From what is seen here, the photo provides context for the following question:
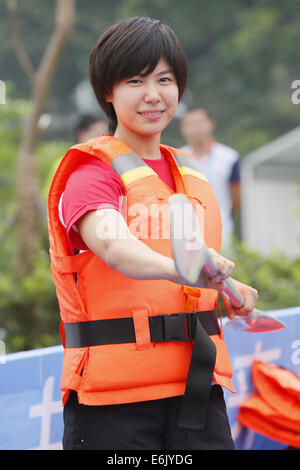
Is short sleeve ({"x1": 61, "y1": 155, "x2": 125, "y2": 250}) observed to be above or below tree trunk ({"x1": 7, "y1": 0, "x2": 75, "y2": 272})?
below

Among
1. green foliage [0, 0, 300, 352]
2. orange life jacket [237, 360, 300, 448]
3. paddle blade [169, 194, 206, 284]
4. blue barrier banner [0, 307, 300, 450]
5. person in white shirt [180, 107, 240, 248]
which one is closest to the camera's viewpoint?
paddle blade [169, 194, 206, 284]

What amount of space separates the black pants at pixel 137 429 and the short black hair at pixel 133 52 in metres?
0.77

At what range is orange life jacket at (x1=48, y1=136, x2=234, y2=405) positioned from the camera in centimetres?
145

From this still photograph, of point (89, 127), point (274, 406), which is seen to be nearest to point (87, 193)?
point (274, 406)

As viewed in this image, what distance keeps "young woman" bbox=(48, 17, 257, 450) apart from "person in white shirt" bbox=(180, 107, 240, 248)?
3.10m

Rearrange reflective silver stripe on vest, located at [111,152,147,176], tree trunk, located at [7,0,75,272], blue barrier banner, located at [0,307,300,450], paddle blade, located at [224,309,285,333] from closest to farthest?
1. reflective silver stripe on vest, located at [111,152,147,176]
2. paddle blade, located at [224,309,285,333]
3. blue barrier banner, located at [0,307,300,450]
4. tree trunk, located at [7,0,75,272]

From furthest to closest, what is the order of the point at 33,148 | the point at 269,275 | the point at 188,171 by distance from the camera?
the point at 33,148 < the point at 269,275 < the point at 188,171

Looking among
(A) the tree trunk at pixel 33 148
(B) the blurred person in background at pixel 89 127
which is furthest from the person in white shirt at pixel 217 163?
(A) the tree trunk at pixel 33 148

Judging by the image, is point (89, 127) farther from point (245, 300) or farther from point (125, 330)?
point (125, 330)

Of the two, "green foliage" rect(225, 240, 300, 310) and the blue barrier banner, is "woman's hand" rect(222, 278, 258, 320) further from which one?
"green foliage" rect(225, 240, 300, 310)

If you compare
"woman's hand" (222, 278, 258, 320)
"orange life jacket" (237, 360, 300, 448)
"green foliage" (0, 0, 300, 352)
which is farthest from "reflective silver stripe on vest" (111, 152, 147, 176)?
"green foliage" (0, 0, 300, 352)

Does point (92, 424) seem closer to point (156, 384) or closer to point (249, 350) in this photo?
point (156, 384)

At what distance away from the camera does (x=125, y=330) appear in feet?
4.81

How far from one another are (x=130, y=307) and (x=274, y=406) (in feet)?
3.95
